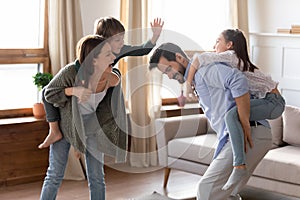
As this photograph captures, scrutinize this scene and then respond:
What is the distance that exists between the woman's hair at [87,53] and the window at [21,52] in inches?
72.7

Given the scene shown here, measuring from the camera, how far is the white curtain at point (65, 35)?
16.2 ft

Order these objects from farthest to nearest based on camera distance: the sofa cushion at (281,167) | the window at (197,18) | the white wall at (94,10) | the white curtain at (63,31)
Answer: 1. the window at (197,18)
2. the white wall at (94,10)
3. the white curtain at (63,31)
4. the sofa cushion at (281,167)

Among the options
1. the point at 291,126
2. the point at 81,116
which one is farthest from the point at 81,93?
the point at 291,126

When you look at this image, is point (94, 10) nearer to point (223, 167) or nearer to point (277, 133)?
point (277, 133)

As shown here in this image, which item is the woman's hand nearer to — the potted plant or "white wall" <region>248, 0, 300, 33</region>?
the potted plant

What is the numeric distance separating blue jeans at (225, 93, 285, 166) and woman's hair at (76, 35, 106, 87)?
759mm

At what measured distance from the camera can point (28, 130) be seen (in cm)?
479

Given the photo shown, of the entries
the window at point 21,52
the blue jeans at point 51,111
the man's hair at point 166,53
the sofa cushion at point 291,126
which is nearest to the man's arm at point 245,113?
the man's hair at point 166,53

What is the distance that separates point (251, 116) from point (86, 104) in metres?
0.88

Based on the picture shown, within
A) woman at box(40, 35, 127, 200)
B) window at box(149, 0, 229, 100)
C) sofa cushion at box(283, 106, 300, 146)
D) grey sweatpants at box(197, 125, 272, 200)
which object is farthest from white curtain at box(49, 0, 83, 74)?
grey sweatpants at box(197, 125, 272, 200)

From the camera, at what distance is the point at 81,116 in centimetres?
318

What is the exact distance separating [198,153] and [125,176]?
80cm

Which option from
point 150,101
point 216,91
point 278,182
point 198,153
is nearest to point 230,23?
point 150,101

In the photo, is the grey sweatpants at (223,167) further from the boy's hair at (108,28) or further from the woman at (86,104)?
the boy's hair at (108,28)
